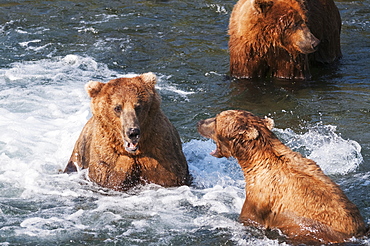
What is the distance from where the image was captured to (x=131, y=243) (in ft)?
22.8

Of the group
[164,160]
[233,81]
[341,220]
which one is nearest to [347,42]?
[233,81]

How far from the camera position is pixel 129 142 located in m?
7.36

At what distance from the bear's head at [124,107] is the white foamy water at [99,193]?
73 centimetres

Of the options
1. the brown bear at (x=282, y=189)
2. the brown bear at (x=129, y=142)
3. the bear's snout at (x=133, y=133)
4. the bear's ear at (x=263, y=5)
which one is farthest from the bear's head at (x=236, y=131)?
the bear's ear at (x=263, y=5)

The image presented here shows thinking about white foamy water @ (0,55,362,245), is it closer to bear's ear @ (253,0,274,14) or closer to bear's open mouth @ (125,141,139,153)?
bear's open mouth @ (125,141,139,153)

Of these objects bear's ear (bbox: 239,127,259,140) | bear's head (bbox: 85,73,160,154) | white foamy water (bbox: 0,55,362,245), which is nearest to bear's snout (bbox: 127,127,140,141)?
bear's head (bbox: 85,73,160,154)

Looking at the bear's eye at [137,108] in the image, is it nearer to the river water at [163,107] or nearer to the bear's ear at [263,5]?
the river water at [163,107]

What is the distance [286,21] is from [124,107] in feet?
15.5

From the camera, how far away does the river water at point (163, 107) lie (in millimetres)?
7438

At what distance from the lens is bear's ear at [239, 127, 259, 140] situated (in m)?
7.09

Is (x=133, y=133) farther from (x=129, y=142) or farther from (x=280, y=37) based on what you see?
(x=280, y=37)

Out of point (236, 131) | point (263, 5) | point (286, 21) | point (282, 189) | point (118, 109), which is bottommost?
point (282, 189)

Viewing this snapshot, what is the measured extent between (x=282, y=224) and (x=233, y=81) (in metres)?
5.76

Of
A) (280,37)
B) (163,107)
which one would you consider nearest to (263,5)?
(280,37)
